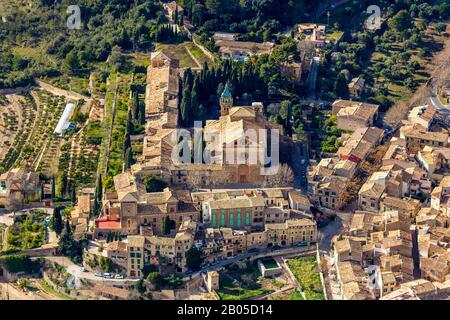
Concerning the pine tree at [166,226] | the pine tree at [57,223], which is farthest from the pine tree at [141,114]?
the pine tree at [166,226]

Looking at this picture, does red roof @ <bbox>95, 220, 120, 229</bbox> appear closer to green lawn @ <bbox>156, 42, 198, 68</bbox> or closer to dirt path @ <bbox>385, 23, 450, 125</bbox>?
green lawn @ <bbox>156, 42, 198, 68</bbox>

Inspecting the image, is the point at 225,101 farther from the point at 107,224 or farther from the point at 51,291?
the point at 51,291

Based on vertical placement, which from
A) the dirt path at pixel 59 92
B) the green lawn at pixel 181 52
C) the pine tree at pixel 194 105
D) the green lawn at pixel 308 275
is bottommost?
the green lawn at pixel 308 275

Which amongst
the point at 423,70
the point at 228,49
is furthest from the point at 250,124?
the point at 423,70

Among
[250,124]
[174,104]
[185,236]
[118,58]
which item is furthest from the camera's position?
[118,58]

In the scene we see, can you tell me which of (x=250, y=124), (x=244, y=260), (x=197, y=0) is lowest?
(x=244, y=260)

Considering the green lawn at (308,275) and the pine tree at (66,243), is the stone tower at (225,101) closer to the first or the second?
the green lawn at (308,275)

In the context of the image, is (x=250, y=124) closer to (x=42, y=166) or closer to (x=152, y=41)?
(x=42, y=166)
